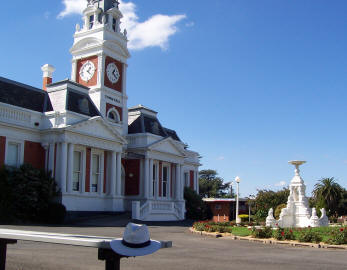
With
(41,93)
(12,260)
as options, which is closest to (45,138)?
(41,93)

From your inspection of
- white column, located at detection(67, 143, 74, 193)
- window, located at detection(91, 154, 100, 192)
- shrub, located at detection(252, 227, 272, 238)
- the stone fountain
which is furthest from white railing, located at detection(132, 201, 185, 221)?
shrub, located at detection(252, 227, 272, 238)

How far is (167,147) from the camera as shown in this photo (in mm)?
40406

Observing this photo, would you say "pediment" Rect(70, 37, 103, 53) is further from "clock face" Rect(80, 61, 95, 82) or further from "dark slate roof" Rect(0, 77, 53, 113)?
"dark slate roof" Rect(0, 77, 53, 113)

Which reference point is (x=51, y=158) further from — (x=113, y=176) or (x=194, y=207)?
(x=194, y=207)

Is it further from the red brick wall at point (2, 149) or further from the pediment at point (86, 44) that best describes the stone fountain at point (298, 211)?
the pediment at point (86, 44)

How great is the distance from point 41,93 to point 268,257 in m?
24.7

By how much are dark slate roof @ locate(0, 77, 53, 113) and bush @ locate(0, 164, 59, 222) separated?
4912mm

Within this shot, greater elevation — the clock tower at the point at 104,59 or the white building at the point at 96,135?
the clock tower at the point at 104,59

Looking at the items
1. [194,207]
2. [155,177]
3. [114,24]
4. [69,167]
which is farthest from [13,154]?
[194,207]

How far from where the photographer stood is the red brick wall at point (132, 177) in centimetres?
3797

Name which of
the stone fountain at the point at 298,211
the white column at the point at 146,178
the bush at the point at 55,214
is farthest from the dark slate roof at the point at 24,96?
the stone fountain at the point at 298,211

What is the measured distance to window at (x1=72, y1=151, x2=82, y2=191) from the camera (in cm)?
3151

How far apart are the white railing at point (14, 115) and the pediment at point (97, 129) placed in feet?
9.66

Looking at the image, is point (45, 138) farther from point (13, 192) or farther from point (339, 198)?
point (339, 198)
